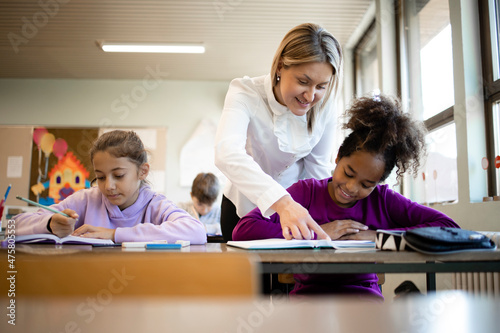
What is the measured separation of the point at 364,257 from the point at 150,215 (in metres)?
0.97

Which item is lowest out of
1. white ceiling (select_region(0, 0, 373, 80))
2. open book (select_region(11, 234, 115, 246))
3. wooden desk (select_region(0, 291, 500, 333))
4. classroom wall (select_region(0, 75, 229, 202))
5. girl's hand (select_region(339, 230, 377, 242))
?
wooden desk (select_region(0, 291, 500, 333))

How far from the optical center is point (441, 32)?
296 cm

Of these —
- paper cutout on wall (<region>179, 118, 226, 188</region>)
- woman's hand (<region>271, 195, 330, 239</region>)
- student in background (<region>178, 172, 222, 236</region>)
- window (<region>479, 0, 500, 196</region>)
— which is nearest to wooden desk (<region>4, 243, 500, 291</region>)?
woman's hand (<region>271, 195, 330, 239</region>)

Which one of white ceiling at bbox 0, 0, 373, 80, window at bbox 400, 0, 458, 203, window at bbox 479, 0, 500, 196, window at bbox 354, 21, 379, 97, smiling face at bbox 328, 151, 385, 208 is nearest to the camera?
smiling face at bbox 328, 151, 385, 208

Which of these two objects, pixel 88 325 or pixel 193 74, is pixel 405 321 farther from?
pixel 193 74

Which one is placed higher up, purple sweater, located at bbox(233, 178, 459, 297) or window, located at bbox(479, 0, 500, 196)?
window, located at bbox(479, 0, 500, 196)

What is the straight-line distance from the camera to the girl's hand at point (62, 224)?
1.24 m

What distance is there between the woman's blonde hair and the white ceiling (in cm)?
258

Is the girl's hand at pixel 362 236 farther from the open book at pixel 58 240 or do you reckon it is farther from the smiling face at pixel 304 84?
the open book at pixel 58 240

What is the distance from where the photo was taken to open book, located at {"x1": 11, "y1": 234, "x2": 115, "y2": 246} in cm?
114

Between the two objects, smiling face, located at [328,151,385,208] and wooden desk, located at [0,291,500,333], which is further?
smiling face, located at [328,151,385,208]

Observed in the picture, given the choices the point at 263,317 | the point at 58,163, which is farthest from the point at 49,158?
the point at 263,317

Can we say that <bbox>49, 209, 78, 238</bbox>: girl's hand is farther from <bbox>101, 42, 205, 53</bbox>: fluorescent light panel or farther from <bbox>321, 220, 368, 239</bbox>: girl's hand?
<bbox>101, 42, 205, 53</bbox>: fluorescent light panel

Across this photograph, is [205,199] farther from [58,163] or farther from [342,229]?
[58,163]
